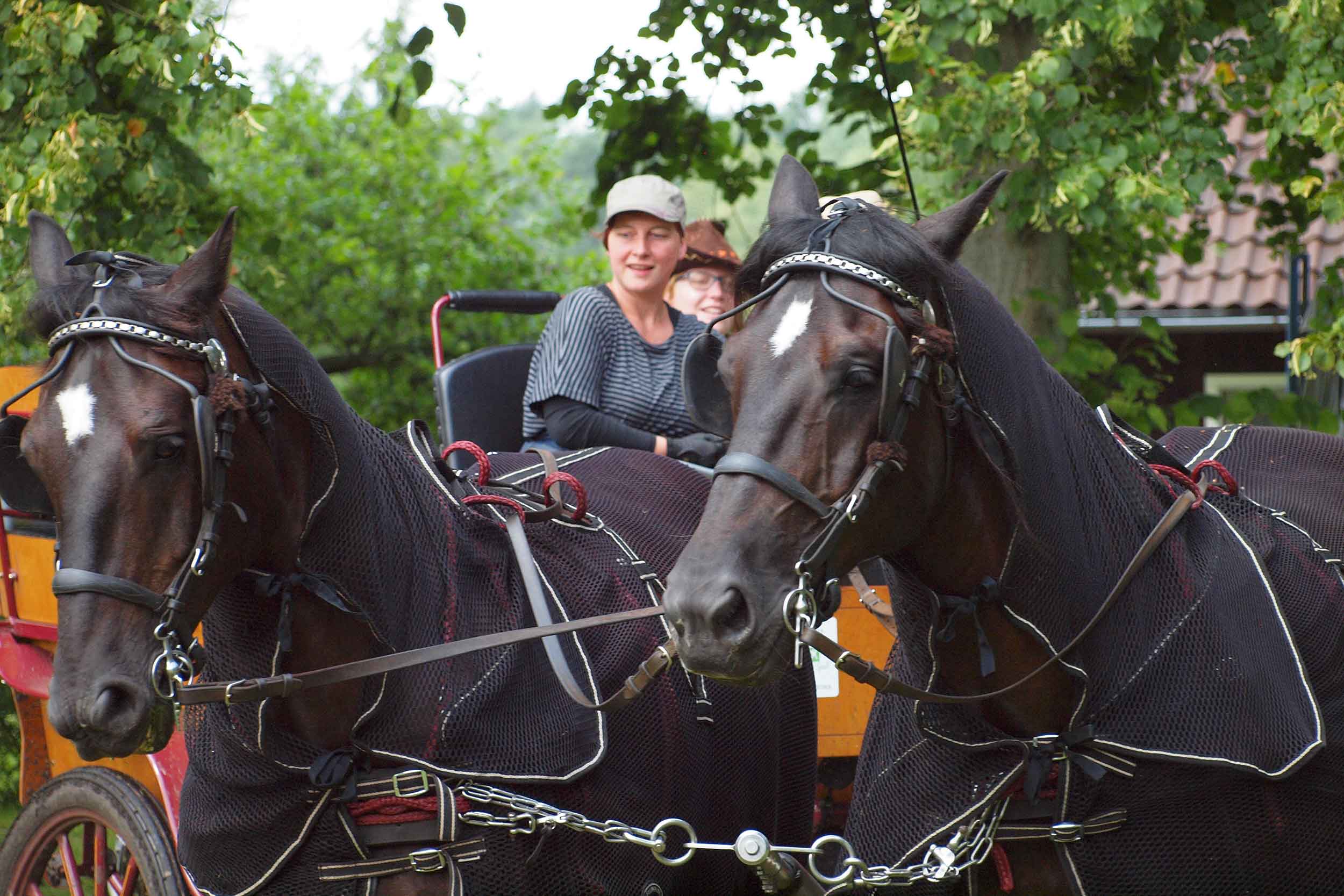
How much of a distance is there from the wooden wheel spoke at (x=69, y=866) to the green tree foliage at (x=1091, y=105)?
3727 millimetres

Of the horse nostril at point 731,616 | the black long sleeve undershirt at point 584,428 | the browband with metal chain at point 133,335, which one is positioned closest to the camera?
the horse nostril at point 731,616

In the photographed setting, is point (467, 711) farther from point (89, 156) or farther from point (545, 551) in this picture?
point (89, 156)

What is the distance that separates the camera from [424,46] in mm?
5789

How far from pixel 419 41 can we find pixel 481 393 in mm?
2018

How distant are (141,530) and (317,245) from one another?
849cm

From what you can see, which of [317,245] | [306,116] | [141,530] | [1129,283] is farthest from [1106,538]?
[306,116]

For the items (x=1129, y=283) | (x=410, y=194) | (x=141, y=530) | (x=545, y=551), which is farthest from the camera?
(x=410, y=194)

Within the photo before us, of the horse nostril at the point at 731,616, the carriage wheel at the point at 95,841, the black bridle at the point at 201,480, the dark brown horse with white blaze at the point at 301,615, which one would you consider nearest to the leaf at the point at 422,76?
the dark brown horse with white blaze at the point at 301,615

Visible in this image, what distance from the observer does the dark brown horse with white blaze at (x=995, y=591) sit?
7.27ft

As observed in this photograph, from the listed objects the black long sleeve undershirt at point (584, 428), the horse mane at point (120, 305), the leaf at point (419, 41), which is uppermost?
the leaf at point (419, 41)

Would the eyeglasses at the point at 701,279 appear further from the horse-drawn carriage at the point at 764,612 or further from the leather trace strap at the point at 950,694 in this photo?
the leather trace strap at the point at 950,694

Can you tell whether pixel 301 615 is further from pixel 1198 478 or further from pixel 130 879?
pixel 1198 478

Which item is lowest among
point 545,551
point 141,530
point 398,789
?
point 398,789

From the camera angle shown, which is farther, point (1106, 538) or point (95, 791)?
point (95, 791)
